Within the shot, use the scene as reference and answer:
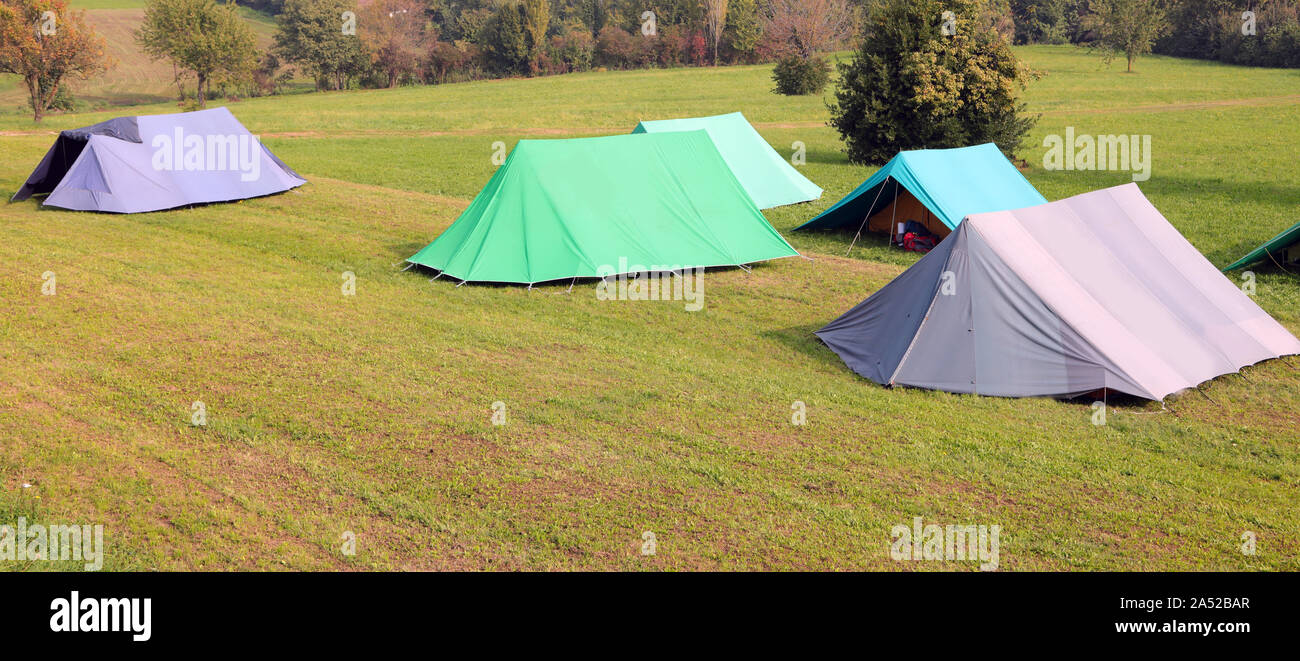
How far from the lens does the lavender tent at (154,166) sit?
1991cm

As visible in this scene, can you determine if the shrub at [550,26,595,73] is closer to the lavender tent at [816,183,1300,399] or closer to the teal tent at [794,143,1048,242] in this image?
the teal tent at [794,143,1048,242]

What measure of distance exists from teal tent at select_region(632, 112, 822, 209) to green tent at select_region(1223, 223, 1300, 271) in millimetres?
8982

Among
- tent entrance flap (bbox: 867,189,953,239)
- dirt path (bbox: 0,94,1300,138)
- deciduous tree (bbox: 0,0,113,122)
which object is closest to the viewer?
tent entrance flap (bbox: 867,189,953,239)

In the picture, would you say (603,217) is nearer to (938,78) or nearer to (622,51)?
(938,78)

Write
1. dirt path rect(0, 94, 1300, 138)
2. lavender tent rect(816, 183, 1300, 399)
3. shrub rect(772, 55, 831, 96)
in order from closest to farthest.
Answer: lavender tent rect(816, 183, 1300, 399) < dirt path rect(0, 94, 1300, 138) < shrub rect(772, 55, 831, 96)

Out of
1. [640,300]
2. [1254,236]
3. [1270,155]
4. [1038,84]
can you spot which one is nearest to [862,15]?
[1038,84]

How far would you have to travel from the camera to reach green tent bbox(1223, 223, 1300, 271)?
570 inches

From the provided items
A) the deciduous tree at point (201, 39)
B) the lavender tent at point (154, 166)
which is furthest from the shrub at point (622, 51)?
the lavender tent at point (154, 166)

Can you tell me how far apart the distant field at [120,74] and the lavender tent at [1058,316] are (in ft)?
179

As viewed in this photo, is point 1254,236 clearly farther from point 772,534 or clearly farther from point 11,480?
point 11,480

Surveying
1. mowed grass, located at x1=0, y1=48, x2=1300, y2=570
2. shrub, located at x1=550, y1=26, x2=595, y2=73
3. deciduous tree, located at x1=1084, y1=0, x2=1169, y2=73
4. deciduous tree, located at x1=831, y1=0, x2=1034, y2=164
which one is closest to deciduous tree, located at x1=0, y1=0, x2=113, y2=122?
mowed grass, located at x1=0, y1=48, x2=1300, y2=570

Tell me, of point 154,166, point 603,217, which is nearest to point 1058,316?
point 603,217

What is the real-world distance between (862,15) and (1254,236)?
6581cm

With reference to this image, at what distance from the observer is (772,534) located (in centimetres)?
671
